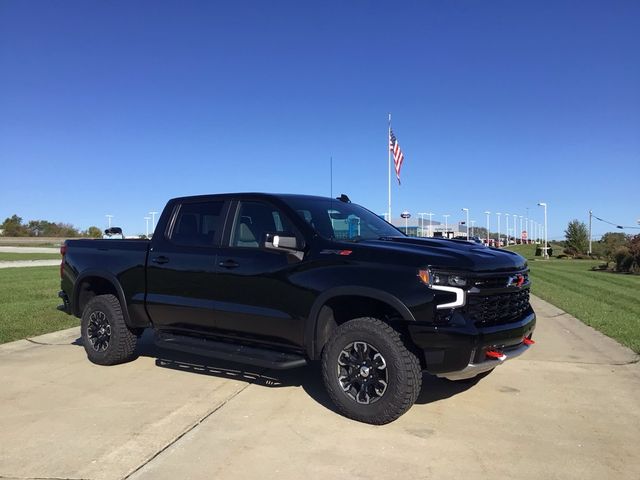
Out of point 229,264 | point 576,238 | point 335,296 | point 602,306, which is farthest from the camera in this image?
point 576,238

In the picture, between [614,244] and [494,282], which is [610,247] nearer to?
[614,244]

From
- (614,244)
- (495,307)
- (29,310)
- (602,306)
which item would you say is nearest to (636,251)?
(614,244)

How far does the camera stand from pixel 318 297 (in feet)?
15.5

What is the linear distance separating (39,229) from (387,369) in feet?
394

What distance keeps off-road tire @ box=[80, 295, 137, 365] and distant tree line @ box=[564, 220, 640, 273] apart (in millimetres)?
25308

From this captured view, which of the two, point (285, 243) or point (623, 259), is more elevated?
point (285, 243)

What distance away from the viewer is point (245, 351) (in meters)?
5.21

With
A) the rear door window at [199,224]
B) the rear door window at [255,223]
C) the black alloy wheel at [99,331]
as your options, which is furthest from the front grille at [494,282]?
the black alloy wheel at [99,331]

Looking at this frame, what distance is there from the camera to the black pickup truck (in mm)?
4301

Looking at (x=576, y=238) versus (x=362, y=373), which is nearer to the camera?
(x=362, y=373)

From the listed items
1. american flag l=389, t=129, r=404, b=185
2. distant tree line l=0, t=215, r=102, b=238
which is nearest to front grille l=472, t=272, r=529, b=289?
american flag l=389, t=129, r=404, b=185

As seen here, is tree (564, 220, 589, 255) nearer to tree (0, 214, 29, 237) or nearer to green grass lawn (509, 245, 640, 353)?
green grass lawn (509, 245, 640, 353)

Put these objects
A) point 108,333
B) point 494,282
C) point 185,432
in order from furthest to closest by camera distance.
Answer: point 108,333, point 494,282, point 185,432

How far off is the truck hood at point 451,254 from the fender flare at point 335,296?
14.1 inches
